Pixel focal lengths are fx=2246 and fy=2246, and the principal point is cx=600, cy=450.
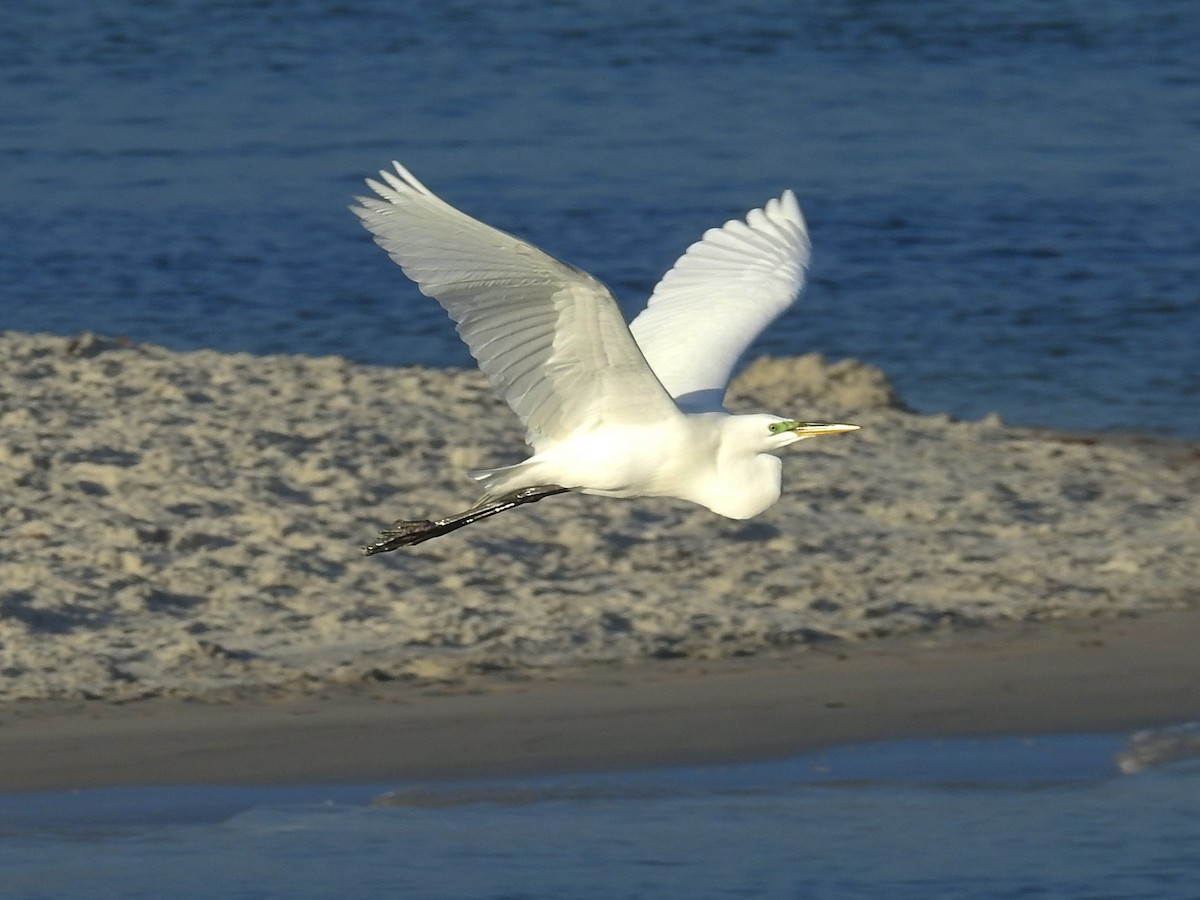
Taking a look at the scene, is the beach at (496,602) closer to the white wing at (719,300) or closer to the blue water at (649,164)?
the white wing at (719,300)

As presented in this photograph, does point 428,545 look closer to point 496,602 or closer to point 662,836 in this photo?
point 496,602

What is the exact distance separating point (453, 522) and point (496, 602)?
1314mm

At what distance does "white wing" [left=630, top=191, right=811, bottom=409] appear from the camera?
6.61 meters

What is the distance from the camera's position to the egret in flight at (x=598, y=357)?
516 cm

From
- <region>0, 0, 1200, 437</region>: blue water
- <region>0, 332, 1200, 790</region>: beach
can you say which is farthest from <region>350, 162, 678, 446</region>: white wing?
<region>0, 0, 1200, 437</region>: blue water

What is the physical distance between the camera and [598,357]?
5516 millimetres

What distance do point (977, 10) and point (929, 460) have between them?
15.2 metres

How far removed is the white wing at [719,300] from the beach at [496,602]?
3.77 ft

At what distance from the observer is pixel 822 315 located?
1356cm

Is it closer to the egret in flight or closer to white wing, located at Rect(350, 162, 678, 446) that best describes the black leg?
the egret in flight

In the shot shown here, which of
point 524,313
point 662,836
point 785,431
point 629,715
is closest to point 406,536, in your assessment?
point 629,715

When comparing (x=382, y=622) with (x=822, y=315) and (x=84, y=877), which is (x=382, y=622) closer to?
(x=84, y=877)

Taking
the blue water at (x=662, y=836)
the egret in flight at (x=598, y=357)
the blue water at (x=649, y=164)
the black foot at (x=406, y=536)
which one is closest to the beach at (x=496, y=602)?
the blue water at (x=662, y=836)

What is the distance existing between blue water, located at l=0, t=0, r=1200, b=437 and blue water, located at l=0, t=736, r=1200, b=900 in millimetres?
5119
